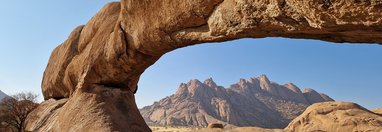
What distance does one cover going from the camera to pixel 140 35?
1130 cm

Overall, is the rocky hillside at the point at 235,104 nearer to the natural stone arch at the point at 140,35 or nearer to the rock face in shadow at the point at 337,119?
the rock face in shadow at the point at 337,119

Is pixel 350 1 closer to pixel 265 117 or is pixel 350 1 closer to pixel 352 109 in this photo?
pixel 352 109

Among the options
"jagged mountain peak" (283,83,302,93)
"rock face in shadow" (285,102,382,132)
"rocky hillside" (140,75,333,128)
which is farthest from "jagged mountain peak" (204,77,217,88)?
"rock face in shadow" (285,102,382,132)

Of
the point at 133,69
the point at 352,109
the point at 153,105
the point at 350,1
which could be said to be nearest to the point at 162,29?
the point at 133,69

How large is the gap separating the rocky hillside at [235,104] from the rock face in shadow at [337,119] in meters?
62.8

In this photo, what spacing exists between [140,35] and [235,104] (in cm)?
9757

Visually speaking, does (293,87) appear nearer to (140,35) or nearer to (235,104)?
(235,104)

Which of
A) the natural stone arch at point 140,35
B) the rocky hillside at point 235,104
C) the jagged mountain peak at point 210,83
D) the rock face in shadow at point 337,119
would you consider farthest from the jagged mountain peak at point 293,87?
the natural stone arch at point 140,35

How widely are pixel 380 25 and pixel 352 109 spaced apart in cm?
2343

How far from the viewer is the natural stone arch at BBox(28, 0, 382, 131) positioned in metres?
5.18

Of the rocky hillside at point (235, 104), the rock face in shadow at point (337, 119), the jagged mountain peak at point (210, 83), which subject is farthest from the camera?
the jagged mountain peak at point (210, 83)

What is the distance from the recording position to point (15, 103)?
76.3ft

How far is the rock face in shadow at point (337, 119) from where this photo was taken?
22858 mm

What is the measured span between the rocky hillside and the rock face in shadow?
62825 millimetres
